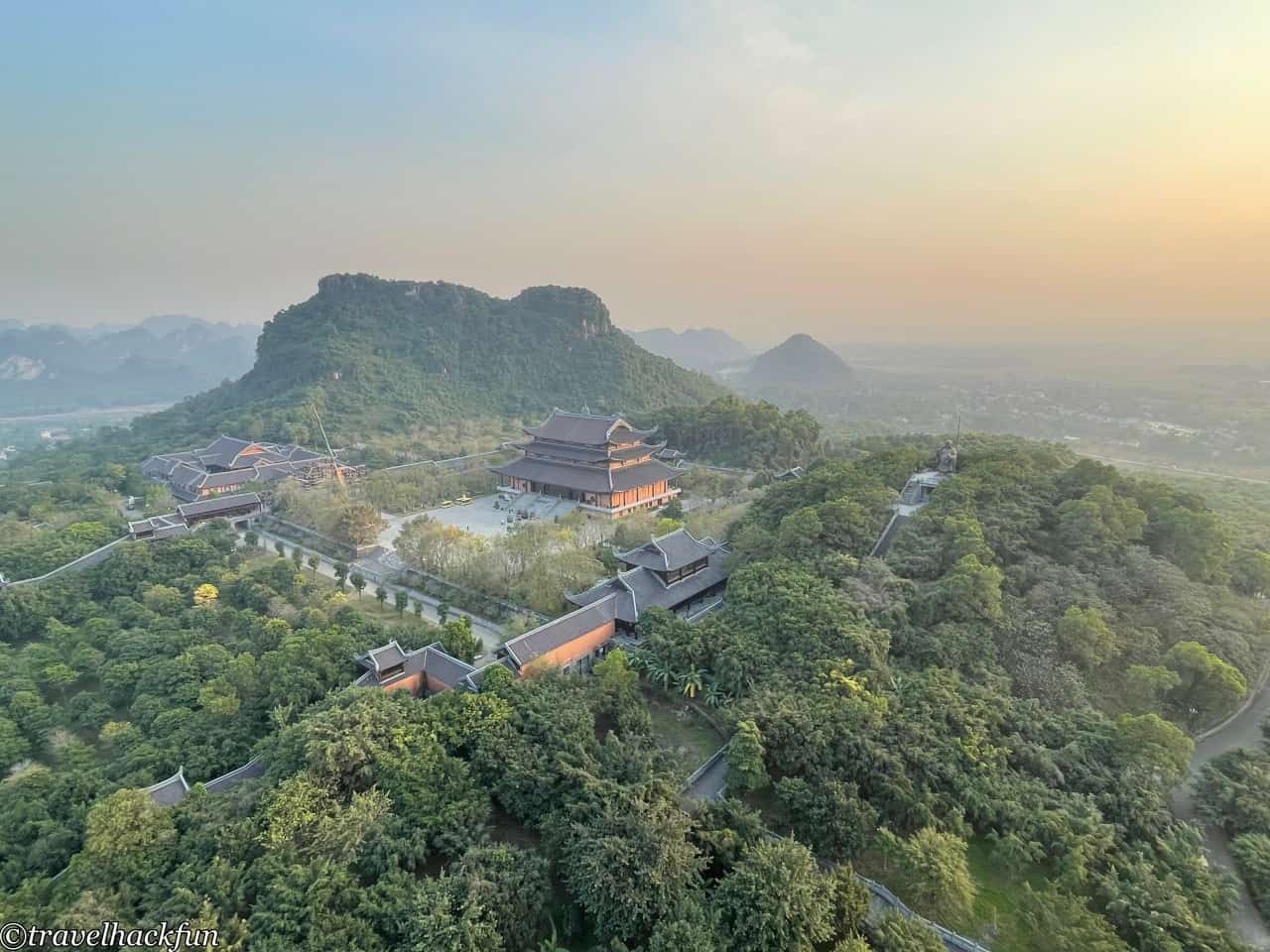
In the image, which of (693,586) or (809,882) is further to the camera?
(693,586)

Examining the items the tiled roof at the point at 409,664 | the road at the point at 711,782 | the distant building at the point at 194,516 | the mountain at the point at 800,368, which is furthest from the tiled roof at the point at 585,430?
the mountain at the point at 800,368

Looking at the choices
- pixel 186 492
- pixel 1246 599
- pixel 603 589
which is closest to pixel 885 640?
pixel 603 589

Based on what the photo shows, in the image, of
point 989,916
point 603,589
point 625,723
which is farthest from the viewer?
point 603,589

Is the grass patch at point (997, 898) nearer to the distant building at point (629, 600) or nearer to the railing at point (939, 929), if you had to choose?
the railing at point (939, 929)

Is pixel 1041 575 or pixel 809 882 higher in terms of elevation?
pixel 1041 575

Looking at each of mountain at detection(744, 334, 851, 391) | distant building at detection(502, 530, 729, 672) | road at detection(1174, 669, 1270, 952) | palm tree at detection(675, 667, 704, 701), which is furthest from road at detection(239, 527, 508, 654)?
mountain at detection(744, 334, 851, 391)

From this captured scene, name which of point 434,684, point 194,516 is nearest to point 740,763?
point 434,684

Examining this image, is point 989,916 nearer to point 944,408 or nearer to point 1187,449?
point 1187,449
